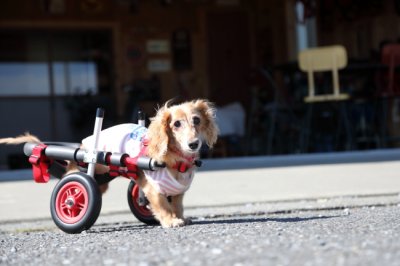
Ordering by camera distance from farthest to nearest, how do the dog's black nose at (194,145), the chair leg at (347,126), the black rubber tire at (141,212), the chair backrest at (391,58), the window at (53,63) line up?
the window at (53,63) → the chair leg at (347,126) → the chair backrest at (391,58) → the black rubber tire at (141,212) → the dog's black nose at (194,145)

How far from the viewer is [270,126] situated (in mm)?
9789

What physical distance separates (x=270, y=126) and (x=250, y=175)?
233 cm

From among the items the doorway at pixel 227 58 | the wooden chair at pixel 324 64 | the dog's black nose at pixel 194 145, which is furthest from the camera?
the doorway at pixel 227 58

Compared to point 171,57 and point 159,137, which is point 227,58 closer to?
point 171,57

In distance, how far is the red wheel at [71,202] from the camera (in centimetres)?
474

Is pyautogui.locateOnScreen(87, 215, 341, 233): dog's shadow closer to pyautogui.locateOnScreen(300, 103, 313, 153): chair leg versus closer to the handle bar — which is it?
the handle bar

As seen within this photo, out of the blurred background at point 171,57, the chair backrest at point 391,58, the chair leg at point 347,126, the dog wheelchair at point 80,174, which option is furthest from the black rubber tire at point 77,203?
the blurred background at point 171,57

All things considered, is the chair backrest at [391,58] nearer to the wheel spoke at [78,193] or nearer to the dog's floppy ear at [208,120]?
the dog's floppy ear at [208,120]

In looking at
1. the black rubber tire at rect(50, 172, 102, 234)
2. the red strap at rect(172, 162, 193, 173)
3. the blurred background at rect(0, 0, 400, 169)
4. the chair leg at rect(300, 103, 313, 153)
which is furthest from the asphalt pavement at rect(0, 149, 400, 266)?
the blurred background at rect(0, 0, 400, 169)

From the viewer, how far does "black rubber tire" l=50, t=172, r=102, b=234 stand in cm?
460

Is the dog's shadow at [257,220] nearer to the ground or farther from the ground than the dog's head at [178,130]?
nearer to the ground

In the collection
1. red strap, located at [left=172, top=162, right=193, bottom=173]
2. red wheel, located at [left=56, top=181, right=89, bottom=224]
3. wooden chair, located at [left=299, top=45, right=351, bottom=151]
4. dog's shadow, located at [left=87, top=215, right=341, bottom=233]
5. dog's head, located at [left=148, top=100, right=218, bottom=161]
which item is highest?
wooden chair, located at [left=299, top=45, right=351, bottom=151]

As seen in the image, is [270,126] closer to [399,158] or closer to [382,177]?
[399,158]

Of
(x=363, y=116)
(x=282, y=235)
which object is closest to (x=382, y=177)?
(x=363, y=116)
